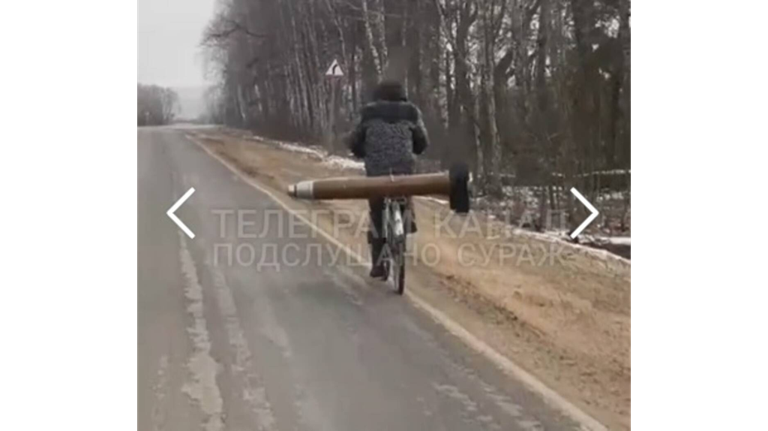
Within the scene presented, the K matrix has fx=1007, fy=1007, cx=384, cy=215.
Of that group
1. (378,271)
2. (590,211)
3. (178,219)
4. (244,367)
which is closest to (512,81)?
(590,211)

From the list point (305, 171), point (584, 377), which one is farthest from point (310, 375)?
point (305, 171)

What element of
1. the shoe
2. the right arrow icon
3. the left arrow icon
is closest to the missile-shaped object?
the shoe

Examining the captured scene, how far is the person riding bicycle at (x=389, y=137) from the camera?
31.1 ft

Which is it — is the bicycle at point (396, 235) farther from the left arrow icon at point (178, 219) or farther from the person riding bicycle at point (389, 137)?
the left arrow icon at point (178, 219)

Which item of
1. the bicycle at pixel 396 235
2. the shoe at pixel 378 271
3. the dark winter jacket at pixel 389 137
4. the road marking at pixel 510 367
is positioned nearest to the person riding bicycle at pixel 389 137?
the dark winter jacket at pixel 389 137

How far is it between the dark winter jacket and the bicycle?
30cm

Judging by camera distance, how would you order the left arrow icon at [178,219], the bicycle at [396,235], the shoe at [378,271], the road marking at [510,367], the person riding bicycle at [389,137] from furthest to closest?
the left arrow icon at [178,219] < the shoe at [378,271] < the person riding bicycle at [389,137] < the bicycle at [396,235] < the road marking at [510,367]

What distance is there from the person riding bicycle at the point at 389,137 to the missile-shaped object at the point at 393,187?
0.59ft

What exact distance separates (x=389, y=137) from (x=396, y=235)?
93 cm

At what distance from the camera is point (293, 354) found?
24.4 feet

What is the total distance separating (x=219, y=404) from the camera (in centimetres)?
627

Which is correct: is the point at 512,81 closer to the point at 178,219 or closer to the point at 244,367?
the point at 178,219

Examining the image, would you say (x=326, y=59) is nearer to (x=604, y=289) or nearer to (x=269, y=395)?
(x=604, y=289)
